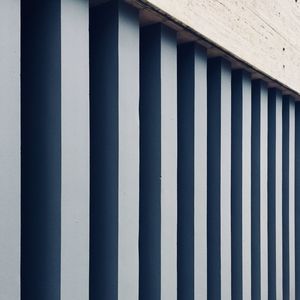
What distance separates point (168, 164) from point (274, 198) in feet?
4.52

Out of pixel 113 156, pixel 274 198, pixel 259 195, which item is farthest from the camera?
pixel 274 198

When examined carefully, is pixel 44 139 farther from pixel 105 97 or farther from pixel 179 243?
pixel 179 243

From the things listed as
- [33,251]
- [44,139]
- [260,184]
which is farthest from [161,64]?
[260,184]

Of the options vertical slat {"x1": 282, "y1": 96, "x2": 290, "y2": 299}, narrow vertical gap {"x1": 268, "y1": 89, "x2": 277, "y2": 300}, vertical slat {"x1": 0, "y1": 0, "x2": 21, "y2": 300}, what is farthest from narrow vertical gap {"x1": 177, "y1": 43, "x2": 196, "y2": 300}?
vertical slat {"x1": 282, "y1": 96, "x2": 290, "y2": 299}

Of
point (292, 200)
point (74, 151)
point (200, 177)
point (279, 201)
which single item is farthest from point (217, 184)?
point (292, 200)

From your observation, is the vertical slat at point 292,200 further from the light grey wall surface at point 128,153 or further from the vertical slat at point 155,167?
the light grey wall surface at point 128,153

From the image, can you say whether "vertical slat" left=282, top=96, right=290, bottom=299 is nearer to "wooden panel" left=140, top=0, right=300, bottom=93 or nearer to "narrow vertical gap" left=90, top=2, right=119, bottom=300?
"wooden panel" left=140, top=0, right=300, bottom=93

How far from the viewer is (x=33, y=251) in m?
1.61

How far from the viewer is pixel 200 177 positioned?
235 cm

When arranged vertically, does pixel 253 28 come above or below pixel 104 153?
above

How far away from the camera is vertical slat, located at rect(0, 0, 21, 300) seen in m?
1.39

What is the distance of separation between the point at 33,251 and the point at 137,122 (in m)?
0.58

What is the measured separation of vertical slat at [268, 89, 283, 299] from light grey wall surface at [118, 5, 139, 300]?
1.58 m

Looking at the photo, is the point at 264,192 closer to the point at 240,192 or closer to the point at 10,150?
the point at 240,192
